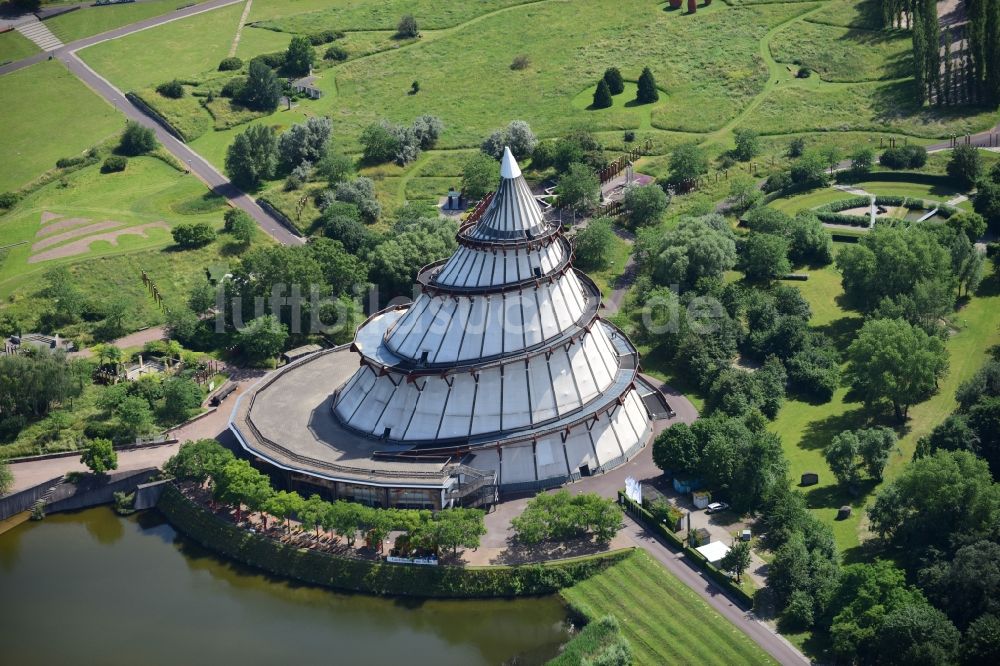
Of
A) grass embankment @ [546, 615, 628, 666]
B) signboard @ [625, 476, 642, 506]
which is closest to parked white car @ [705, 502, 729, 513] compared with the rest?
signboard @ [625, 476, 642, 506]

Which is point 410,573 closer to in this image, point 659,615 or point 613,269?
point 659,615

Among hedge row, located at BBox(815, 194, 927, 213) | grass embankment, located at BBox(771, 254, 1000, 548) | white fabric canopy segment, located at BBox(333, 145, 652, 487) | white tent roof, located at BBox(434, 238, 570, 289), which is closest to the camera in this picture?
grass embankment, located at BBox(771, 254, 1000, 548)

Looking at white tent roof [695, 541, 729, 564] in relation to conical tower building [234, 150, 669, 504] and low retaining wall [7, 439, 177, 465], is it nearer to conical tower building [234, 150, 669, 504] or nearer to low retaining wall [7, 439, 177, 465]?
conical tower building [234, 150, 669, 504]

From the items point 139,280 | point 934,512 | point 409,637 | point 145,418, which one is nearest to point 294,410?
point 145,418

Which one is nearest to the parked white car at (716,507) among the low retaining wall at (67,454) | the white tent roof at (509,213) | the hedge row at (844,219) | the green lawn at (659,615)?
the green lawn at (659,615)

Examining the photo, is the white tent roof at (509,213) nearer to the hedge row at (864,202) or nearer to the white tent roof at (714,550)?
the white tent roof at (714,550)

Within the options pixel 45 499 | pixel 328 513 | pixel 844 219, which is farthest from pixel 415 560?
pixel 844 219
